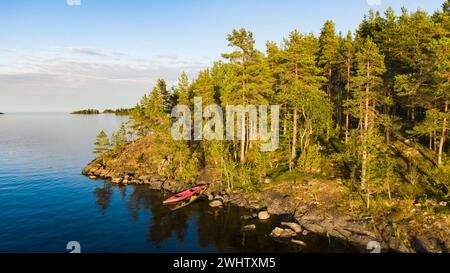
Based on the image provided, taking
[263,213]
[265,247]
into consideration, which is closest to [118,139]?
[263,213]

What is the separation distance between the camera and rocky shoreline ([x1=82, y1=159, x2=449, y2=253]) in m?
24.8

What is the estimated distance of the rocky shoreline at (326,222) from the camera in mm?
24828

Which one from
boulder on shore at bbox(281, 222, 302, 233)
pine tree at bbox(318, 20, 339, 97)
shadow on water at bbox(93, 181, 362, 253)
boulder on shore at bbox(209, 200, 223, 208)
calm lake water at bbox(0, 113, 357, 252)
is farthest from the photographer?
pine tree at bbox(318, 20, 339, 97)

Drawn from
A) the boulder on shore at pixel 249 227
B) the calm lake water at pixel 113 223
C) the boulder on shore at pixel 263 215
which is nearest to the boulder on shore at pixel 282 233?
the calm lake water at pixel 113 223

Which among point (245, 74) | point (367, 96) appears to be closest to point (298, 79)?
point (245, 74)

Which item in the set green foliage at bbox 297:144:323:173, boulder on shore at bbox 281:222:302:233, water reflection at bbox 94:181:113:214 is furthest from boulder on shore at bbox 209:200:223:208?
water reflection at bbox 94:181:113:214

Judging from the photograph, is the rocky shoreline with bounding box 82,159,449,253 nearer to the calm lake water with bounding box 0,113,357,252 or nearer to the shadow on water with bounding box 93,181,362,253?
the shadow on water with bounding box 93,181,362,253

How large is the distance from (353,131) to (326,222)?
1074 centimetres

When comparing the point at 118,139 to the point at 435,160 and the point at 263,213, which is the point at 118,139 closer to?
the point at 263,213

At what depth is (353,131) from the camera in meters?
32.5

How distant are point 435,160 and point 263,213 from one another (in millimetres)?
22117

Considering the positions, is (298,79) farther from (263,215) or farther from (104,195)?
(104,195)

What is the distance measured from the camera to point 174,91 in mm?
83438

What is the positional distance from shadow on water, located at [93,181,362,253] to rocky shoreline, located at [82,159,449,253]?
1.09 m
